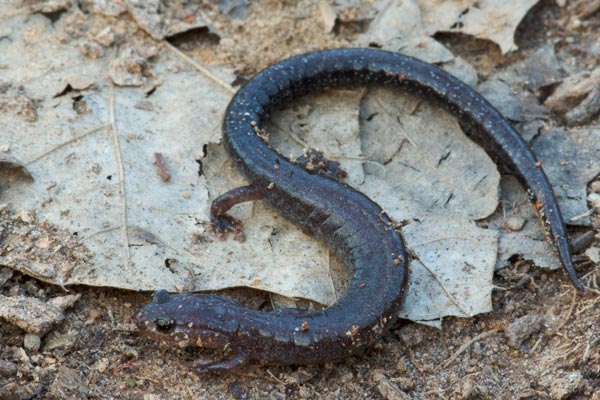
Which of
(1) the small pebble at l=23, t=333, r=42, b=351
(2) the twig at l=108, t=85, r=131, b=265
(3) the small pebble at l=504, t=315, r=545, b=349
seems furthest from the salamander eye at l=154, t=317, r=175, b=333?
(3) the small pebble at l=504, t=315, r=545, b=349

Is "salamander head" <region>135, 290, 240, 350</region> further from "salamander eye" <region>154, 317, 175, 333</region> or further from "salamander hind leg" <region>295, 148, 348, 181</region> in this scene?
"salamander hind leg" <region>295, 148, 348, 181</region>

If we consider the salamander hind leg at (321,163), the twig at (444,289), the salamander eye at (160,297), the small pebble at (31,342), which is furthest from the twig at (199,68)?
the small pebble at (31,342)

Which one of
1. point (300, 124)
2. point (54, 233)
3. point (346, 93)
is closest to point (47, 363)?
point (54, 233)

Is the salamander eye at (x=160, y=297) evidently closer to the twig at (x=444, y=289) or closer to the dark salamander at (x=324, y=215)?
the dark salamander at (x=324, y=215)

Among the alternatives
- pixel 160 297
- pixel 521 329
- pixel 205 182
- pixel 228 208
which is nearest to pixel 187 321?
pixel 160 297

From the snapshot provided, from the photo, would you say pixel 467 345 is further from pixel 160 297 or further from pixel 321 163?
pixel 160 297

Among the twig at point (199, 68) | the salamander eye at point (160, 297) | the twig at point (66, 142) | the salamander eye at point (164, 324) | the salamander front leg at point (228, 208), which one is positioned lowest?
the salamander eye at point (164, 324)

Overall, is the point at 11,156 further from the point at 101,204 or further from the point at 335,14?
the point at 335,14
